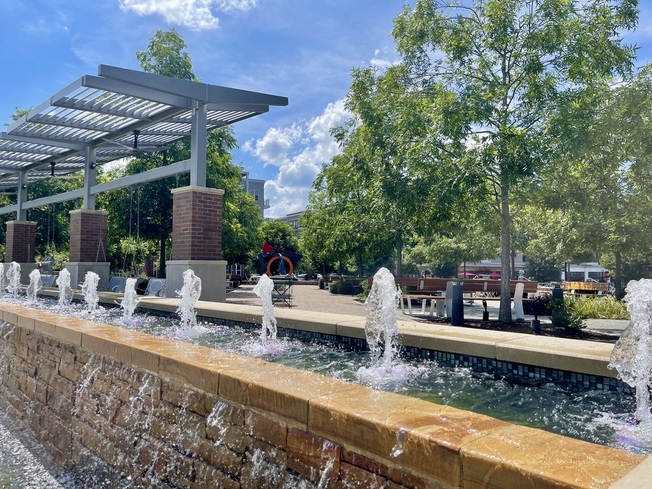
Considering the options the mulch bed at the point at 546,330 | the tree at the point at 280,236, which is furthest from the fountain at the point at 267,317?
the tree at the point at 280,236

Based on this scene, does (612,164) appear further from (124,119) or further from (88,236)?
(88,236)

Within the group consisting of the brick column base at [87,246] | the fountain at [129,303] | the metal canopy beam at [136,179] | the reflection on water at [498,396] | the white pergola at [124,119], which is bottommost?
the reflection on water at [498,396]

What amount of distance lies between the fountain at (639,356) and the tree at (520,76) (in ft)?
19.8

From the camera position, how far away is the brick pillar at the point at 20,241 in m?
19.8

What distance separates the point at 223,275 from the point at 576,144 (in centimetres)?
734

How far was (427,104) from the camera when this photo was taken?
1133 cm

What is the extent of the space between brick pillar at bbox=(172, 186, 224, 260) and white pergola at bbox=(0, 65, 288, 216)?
0.34 meters

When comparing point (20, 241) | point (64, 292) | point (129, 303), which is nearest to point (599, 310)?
point (129, 303)

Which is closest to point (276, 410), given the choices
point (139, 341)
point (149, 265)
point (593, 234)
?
point (139, 341)

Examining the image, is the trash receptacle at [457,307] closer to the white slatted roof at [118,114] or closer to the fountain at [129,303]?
the white slatted roof at [118,114]

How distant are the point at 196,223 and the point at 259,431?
8.21 meters

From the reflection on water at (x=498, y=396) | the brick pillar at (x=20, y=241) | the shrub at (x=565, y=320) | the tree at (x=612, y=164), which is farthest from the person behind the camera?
the brick pillar at (x=20, y=241)

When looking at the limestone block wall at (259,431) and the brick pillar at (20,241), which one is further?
the brick pillar at (20,241)

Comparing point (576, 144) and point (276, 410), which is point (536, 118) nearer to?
point (576, 144)
